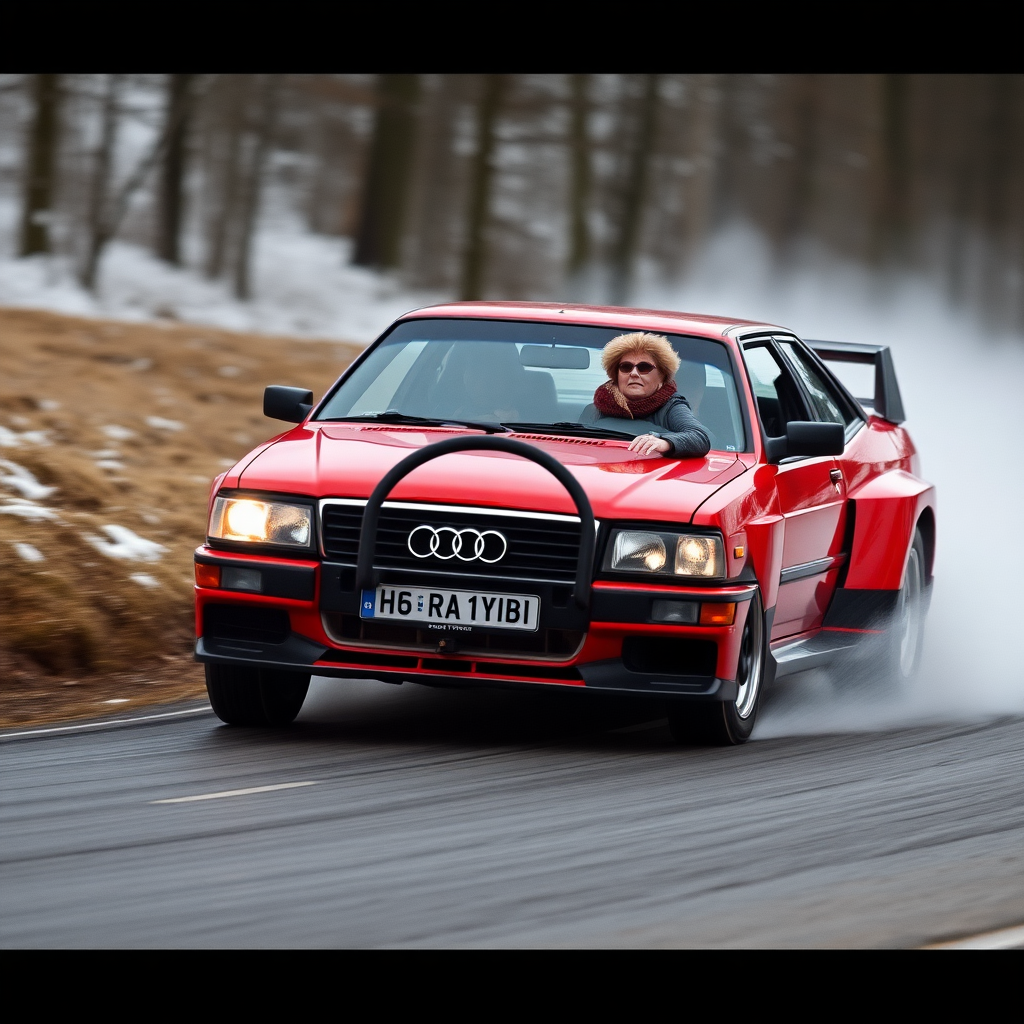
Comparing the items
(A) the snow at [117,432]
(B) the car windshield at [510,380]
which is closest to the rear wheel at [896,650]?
(B) the car windshield at [510,380]

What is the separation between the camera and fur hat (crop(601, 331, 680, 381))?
26.8 ft

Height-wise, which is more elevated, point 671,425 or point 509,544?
point 671,425

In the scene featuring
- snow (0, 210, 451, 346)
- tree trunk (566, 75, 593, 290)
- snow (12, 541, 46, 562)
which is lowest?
snow (12, 541, 46, 562)

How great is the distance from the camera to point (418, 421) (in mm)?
8195

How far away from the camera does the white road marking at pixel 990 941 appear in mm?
4902

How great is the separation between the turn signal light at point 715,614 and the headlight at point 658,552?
0.12m

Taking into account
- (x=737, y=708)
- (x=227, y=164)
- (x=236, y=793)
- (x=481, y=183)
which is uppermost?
(x=227, y=164)

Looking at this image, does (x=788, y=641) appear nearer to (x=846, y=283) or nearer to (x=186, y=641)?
(x=186, y=641)

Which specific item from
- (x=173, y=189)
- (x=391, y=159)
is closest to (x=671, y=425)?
(x=391, y=159)

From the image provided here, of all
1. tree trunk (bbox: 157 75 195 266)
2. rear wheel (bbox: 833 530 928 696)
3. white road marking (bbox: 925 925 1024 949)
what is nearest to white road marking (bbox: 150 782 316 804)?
white road marking (bbox: 925 925 1024 949)

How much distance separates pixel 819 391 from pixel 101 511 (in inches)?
163

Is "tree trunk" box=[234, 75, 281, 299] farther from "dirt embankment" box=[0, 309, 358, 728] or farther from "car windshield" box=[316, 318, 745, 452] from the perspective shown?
"car windshield" box=[316, 318, 745, 452]

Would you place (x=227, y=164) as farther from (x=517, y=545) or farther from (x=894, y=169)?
(x=517, y=545)

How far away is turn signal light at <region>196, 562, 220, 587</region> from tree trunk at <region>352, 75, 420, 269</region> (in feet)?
59.9
